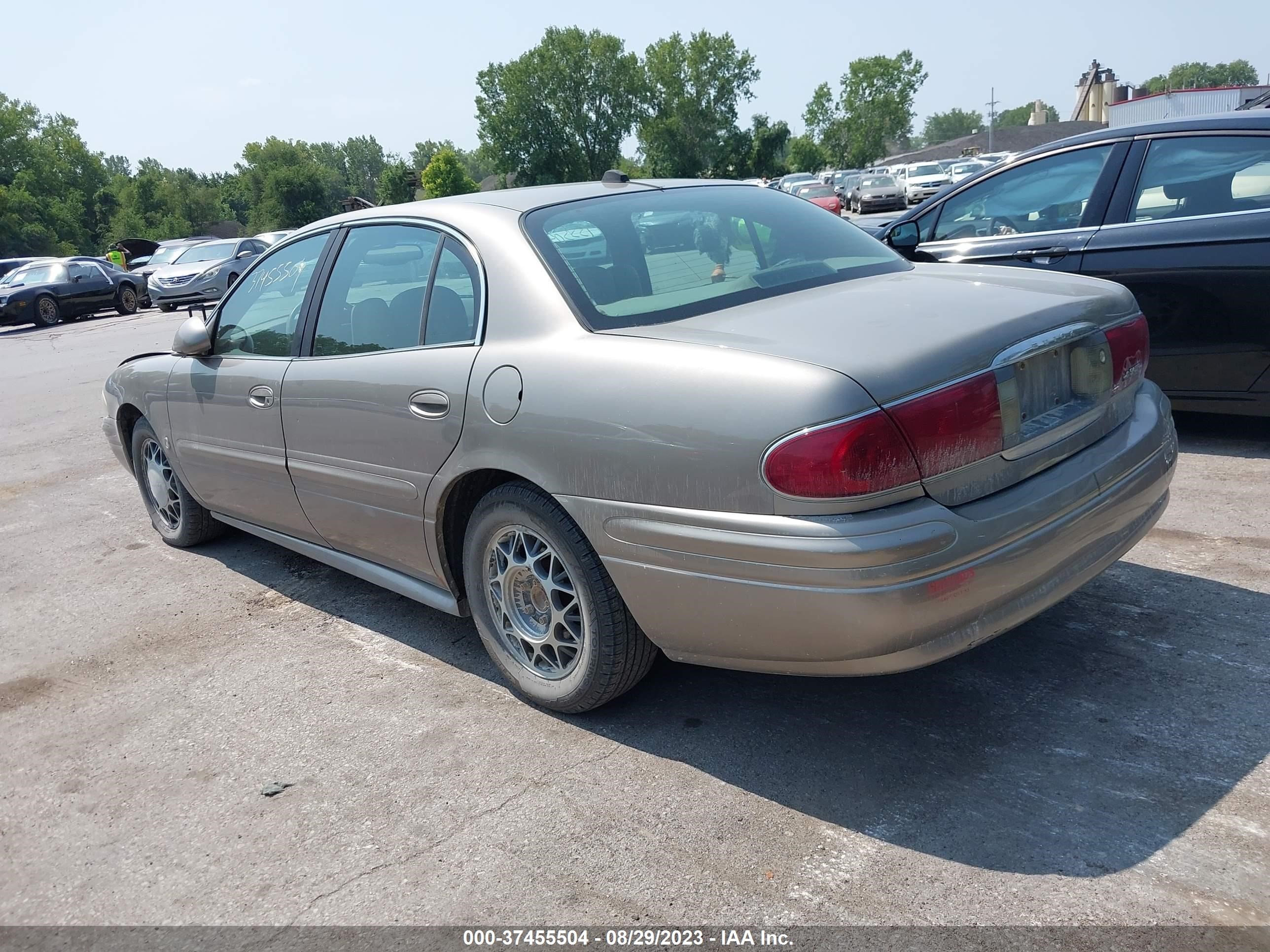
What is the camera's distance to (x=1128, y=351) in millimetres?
3205

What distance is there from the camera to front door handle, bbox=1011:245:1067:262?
217 inches

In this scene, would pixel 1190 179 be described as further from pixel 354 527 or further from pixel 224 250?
pixel 224 250

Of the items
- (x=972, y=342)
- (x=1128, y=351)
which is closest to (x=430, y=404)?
(x=972, y=342)

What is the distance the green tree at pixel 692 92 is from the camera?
359 ft

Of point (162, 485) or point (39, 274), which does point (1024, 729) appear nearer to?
point (162, 485)

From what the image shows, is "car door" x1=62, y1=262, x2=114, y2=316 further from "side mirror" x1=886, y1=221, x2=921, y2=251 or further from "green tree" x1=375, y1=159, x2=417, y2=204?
"green tree" x1=375, y1=159, x2=417, y2=204

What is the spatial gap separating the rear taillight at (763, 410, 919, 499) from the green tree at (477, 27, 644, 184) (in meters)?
101

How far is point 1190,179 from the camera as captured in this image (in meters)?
5.13

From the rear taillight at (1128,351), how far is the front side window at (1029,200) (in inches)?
98.2

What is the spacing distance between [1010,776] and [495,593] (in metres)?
1.63

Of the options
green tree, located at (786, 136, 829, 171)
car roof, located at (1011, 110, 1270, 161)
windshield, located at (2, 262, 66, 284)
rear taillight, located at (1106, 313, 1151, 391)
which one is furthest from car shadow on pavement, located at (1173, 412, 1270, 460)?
green tree, located at (786, 136, 829, 171)

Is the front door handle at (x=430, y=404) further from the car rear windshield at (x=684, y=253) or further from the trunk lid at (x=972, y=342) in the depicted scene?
the trunk lid at (x=972, y=342)

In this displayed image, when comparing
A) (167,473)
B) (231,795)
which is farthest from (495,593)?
(167,473)

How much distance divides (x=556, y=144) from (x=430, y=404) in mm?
104707
